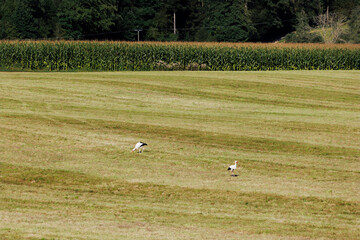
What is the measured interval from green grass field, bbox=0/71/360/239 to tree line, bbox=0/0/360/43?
2504 inches

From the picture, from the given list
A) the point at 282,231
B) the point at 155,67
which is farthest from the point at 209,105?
the point at 155,67

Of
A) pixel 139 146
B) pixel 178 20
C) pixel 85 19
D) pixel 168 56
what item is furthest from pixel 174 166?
pixel 178 20

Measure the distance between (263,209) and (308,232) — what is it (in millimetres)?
1681

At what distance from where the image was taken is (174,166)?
15.8m

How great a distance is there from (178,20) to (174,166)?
11131 centimetres

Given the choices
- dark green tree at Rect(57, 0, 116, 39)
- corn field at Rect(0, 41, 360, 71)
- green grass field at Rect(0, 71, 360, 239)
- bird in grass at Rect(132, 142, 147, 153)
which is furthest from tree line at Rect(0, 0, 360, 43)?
bird in grass at Rect(132, 142, 147, 153)

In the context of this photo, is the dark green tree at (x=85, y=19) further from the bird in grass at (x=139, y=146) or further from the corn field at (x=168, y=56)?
the bird in grass at (x=139, y=146)

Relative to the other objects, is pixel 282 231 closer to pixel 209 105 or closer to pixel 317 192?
pixel 317 192

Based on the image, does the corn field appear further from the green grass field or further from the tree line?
the tree line

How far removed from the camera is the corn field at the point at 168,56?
163 feet

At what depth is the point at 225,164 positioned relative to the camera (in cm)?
1620

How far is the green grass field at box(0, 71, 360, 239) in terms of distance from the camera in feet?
35.5

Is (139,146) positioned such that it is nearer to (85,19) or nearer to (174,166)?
(174,166)

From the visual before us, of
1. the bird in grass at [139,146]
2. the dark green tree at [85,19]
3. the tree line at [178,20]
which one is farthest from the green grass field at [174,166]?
the tree line at [178,20]
